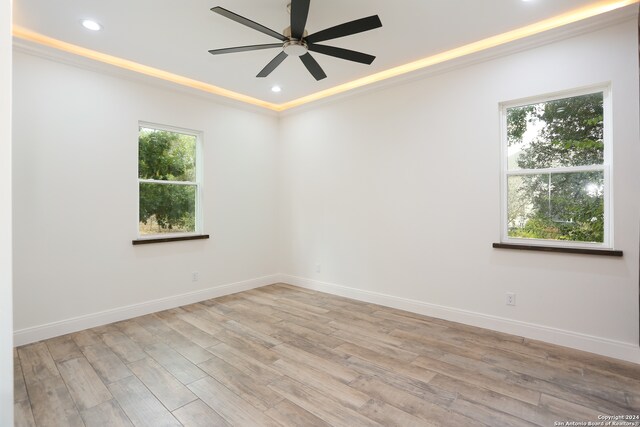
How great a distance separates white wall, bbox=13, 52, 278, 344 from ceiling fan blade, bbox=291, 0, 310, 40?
232 cm

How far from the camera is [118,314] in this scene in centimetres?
362

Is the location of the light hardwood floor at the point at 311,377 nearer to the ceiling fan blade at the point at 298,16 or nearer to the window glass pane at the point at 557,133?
the window glass pane at the point at 557,133

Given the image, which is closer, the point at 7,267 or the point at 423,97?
the point at 7,267

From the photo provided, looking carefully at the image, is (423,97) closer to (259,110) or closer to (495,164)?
(495,164)

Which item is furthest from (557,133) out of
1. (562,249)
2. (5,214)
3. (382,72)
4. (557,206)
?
(5,214)

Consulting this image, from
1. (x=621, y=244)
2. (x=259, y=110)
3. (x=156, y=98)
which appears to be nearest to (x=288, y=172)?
(x=259, y=110)

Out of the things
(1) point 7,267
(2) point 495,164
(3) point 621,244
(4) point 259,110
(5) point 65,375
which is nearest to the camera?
(1) point 7,267

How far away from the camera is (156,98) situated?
12.9ft

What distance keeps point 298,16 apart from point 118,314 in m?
3.56

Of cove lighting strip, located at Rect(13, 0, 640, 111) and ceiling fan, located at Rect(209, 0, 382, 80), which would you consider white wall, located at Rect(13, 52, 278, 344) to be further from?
ceiling fan, located at Rect(209, 0, 382, 80)

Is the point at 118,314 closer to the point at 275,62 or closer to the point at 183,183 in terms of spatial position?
the point at 183,183

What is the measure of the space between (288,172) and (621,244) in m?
4.13

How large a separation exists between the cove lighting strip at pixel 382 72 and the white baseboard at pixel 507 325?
9.02 feet

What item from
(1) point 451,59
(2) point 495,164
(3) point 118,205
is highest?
(1) point 451,59
